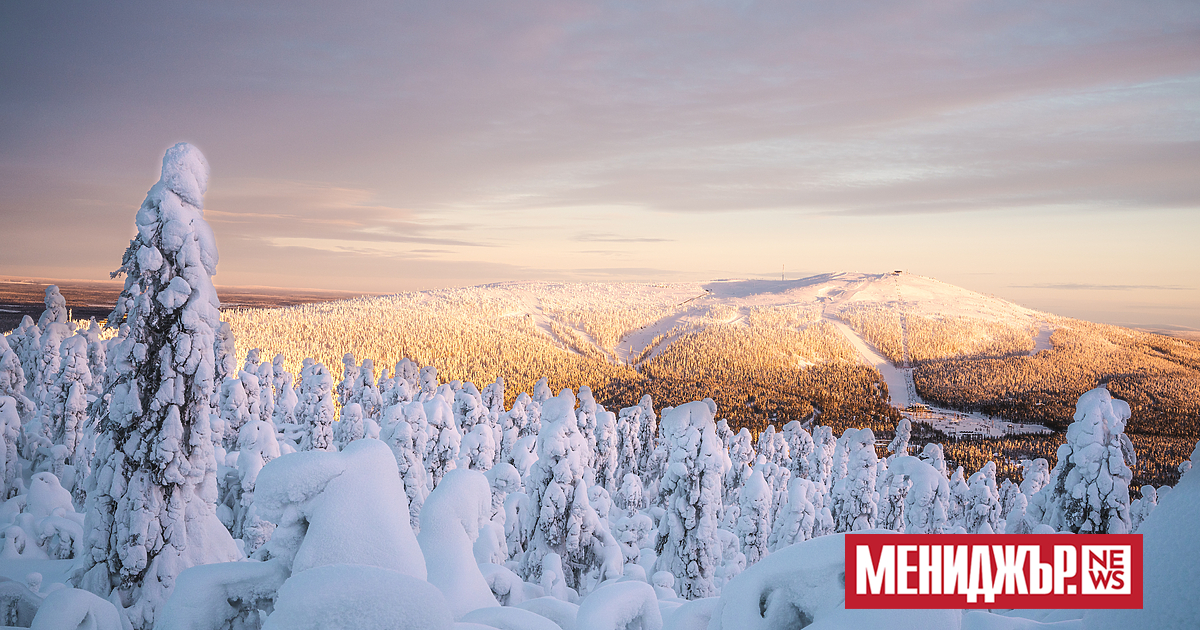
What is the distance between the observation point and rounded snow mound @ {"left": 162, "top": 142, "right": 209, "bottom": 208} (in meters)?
11.8

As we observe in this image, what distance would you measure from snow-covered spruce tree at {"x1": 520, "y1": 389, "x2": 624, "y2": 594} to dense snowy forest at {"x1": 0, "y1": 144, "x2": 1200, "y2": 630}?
0.08 m

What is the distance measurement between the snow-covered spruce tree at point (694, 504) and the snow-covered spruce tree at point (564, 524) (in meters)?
2.45

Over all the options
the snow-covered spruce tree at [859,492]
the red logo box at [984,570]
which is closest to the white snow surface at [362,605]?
the red logo box at [984,570]

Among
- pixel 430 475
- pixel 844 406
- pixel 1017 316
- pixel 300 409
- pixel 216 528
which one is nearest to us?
pixel 216 528

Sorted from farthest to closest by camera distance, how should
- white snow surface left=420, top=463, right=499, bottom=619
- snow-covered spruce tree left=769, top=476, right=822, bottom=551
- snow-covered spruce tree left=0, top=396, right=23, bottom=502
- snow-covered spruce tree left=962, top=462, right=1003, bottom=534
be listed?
snow-covered spruce tree left=962, top=462, right=1003, bottom=534
snow-covered spruce tree left=769, top=476, right=822, bottom=551
snow-covered spruce tree left=0, top=396, right=23, bottom=502
white snow surface left=420, top=463, right=499, bottom=619

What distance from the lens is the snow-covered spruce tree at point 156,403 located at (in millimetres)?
11867

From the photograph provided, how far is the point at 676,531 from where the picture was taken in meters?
23.3

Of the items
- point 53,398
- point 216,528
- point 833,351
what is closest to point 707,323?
point 833,351

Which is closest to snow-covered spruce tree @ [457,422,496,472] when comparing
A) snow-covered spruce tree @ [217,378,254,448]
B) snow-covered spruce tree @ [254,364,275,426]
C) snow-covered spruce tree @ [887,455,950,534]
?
snow-covered spruce tree @ [217,378,254,448]

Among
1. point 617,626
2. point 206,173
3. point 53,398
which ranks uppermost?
point 206,173

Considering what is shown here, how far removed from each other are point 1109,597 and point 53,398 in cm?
5051

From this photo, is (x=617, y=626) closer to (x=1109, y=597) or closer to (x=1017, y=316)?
(x=1109, y=597)

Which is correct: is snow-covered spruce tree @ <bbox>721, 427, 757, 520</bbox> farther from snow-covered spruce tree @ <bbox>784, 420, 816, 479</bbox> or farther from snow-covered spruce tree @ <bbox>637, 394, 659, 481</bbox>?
snow-covered spruce tree @ <bbox>637, 394, 659, 481</bbox>

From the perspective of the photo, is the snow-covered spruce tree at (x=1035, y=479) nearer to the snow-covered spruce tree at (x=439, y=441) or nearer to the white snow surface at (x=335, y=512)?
the snow-covered spruce tree at (x=439, y=441)
